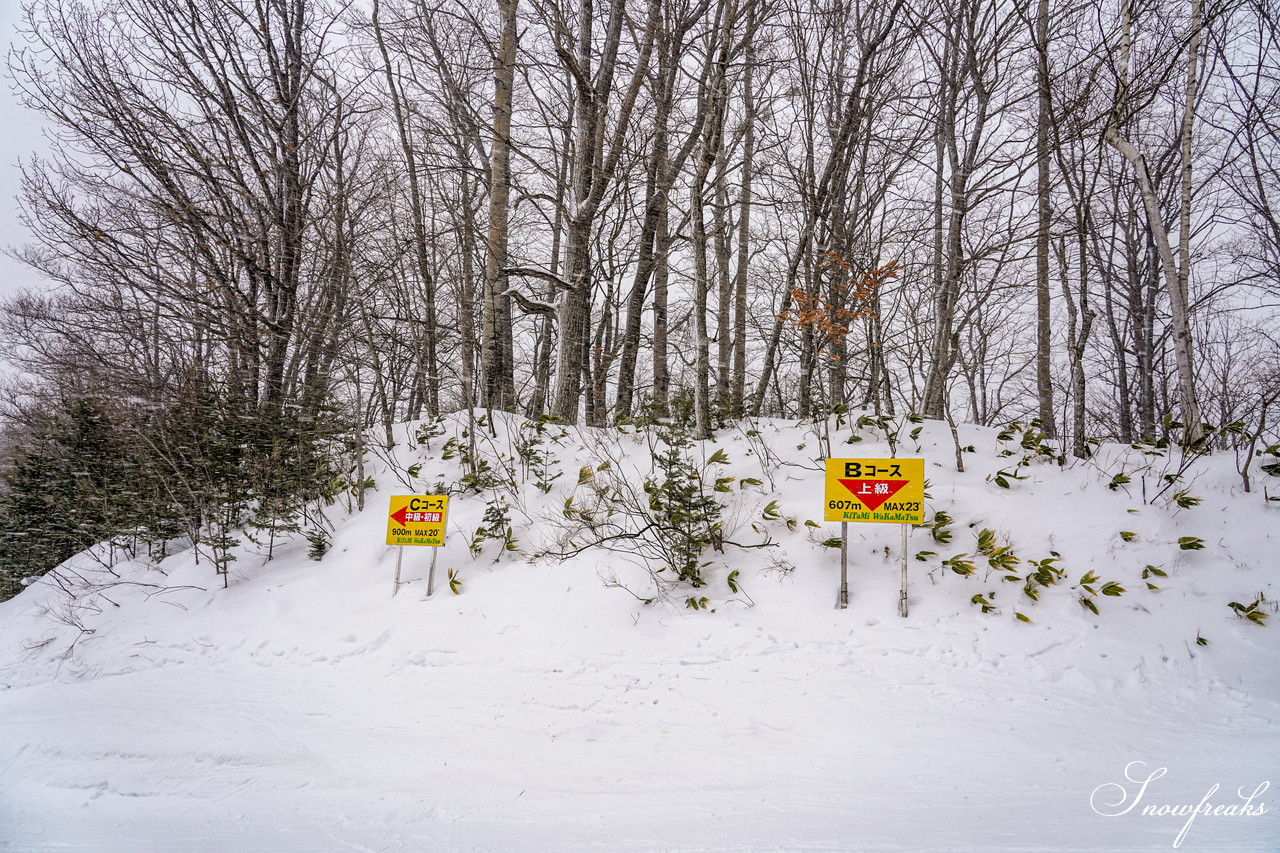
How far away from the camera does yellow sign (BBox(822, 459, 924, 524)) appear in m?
4.11

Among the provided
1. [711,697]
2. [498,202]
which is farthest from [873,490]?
[498,202]

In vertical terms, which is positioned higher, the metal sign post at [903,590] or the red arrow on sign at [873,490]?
the red arrow on sign at [873,490]

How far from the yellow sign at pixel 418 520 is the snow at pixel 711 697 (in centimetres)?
48

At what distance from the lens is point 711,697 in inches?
134

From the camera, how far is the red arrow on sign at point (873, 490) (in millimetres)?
4184

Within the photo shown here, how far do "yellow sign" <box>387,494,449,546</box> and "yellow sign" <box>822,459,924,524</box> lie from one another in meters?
3.63

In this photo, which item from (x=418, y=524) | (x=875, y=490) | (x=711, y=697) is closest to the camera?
(x=711, y=697)

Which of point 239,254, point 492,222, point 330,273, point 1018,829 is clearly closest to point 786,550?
point 1018,829

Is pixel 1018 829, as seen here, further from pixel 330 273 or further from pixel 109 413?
pixel 109 413

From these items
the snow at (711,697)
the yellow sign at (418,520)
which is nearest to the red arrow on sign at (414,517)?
the yellow sign at (418,520)

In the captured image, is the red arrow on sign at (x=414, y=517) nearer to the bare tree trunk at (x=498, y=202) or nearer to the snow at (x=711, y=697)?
the snow at (x=711, y=697)

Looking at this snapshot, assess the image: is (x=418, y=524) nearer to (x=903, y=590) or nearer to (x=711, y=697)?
(x=711, y=697)

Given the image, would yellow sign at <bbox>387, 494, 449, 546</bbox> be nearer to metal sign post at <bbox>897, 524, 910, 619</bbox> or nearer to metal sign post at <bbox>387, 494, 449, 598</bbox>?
metal sign post at <bbox>387, 494, 449, 598</bbox>

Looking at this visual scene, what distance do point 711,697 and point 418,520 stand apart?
3.37 metres
